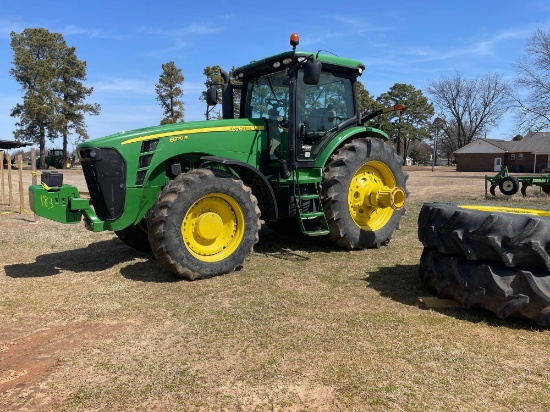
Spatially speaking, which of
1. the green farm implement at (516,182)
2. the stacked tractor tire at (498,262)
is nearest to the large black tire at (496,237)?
the stacked tractor tire at (498,262)

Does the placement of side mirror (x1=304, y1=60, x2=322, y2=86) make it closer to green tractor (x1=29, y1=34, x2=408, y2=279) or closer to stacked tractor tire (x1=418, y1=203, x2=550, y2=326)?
green tractor (x1=29, y1=34, x2=408, y2=279)

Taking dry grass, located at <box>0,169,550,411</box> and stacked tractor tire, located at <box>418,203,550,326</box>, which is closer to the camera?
dry grass, located at <box>0,169,550,411</box>

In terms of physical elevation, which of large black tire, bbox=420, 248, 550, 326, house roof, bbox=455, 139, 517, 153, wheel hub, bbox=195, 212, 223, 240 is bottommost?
large black tire, bbox=420, 248, 550, 326

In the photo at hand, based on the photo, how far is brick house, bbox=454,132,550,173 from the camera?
1901 inches

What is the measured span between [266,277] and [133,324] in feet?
5.75

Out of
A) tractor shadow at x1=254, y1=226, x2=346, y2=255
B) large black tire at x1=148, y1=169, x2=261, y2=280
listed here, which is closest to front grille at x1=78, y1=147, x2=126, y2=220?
large black tire at x1=148, y1=169, x2=261, y2=280

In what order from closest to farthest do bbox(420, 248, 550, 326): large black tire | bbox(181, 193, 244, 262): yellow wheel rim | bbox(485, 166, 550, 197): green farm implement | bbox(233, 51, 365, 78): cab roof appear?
bbox(420, 248, 550, 326): large black tire < bbox(181, 193, 244, 262): yellow wheel rim < bbox(233, 51, 365, 78): cab roof < bbox(485, 166, 550, 197): green farm implement

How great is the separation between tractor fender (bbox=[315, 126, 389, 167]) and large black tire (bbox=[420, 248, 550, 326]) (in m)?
2.65

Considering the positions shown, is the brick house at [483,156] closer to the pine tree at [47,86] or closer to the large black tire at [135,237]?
the pine tree at [47,86]

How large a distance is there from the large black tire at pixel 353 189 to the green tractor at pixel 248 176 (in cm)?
2

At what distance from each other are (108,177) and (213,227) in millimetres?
1305

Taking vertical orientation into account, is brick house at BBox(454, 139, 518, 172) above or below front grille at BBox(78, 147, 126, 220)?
above

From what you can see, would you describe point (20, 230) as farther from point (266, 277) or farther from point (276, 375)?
point (276, 375)

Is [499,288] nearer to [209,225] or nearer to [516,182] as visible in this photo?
[209,225]
